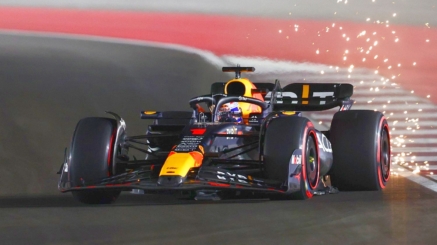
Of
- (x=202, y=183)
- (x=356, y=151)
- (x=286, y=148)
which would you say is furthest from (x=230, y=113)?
(x=202, y=183)

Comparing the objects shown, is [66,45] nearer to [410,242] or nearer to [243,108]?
[243,108]

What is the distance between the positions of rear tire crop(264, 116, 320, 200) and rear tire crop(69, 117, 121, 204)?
1.80 metres

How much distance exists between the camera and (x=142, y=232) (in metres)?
7.65

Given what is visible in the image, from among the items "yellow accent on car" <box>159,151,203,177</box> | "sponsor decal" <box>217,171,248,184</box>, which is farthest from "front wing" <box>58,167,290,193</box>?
"yellow accent on car" <box>159,151,203,177</box>

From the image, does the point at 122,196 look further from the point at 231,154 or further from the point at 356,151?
the point at 356,151

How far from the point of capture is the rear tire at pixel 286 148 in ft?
32.4

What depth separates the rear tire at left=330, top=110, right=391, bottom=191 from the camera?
11.6 m

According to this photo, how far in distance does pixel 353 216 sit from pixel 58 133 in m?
8.78

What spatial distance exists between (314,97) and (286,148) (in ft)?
12.5

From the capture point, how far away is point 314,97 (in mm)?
13594

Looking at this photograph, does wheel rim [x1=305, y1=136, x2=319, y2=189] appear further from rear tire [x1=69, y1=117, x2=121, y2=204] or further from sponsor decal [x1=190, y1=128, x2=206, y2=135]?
rear tire [x1=69, y1=117, x2=121, y2=204]

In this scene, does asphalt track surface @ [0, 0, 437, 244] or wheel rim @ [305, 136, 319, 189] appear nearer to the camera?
asphalt track surface @ [0, 0, 437, 244]

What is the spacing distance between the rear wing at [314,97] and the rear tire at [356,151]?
4.85ft

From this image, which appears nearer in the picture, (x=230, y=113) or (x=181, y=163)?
(x=181, y=163)
